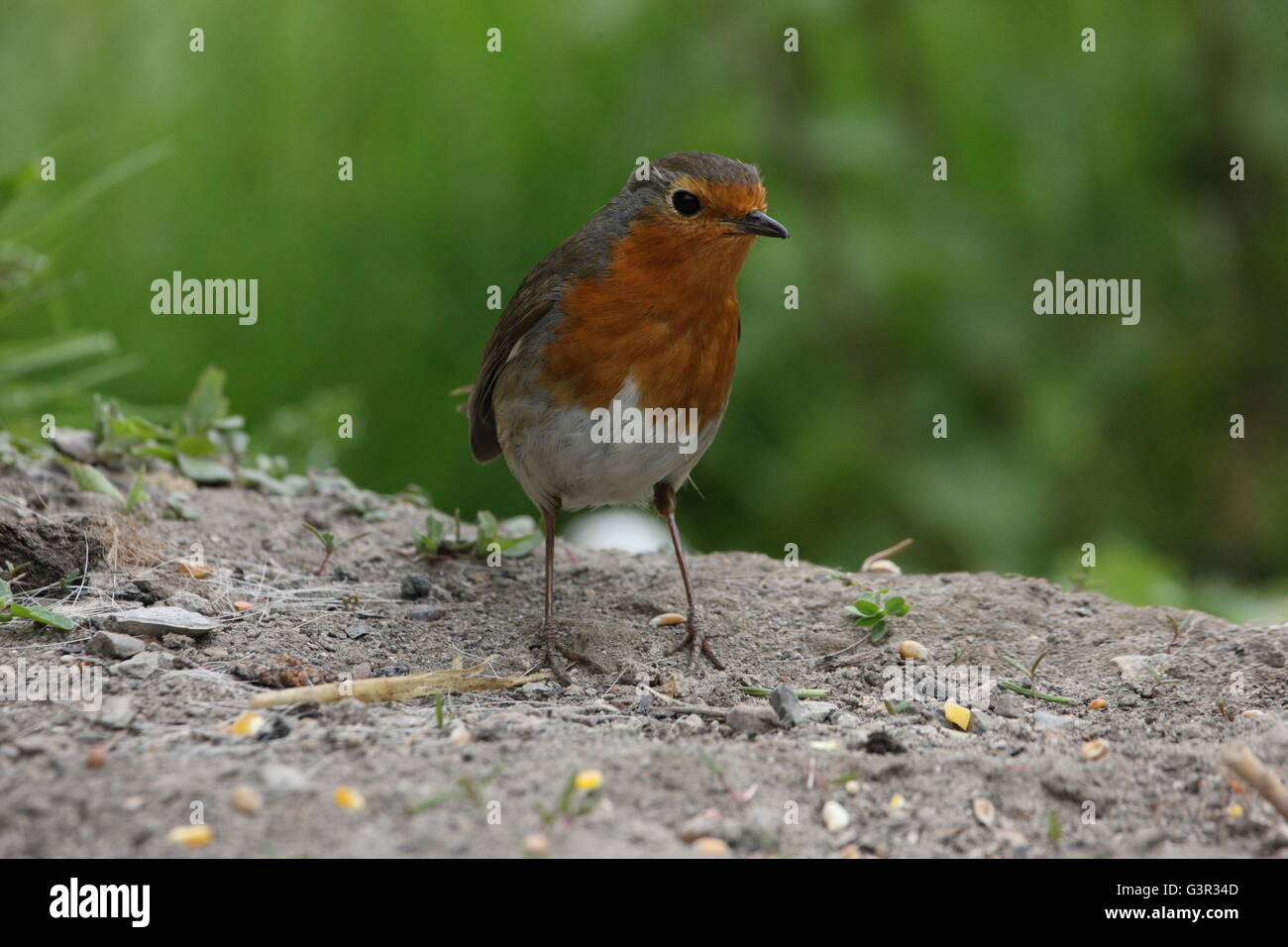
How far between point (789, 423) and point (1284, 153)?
208 cm

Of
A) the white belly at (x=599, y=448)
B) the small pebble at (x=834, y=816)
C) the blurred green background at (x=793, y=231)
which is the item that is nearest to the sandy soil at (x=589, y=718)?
the small pebble at (x=834, y=816)

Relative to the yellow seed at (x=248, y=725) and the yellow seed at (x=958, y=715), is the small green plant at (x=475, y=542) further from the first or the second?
the yellow seed at (x=958, y=715)

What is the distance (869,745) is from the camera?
2559 mm

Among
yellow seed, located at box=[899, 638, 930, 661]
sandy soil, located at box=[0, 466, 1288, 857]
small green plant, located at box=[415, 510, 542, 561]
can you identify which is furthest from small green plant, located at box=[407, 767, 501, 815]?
small green plant, located at box=[415, 510, 542, 561]

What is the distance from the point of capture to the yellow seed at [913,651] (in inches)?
127

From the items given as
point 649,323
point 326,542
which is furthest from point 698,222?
point 326,542

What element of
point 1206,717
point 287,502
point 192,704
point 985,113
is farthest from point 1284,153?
point 192,704

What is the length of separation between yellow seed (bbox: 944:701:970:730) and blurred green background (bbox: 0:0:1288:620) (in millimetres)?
1525

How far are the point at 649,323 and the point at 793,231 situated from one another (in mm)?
1531

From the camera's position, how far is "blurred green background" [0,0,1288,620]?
4.78 metres

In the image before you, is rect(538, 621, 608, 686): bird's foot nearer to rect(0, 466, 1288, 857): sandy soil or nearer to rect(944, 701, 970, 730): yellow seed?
rect(0, 466, 1288, 857): sandy soil

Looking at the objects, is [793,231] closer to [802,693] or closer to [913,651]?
[913,651]

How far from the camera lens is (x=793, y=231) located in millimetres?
4801

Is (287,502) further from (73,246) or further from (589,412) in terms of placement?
(73,246)
